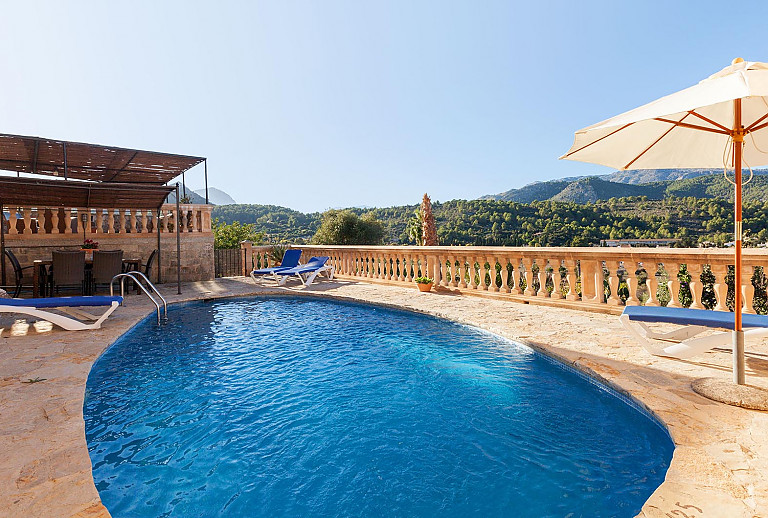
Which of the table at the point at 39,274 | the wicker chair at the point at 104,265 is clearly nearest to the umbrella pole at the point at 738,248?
the wicker chair at the point at 104,265

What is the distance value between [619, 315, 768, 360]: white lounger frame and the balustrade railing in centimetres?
1015

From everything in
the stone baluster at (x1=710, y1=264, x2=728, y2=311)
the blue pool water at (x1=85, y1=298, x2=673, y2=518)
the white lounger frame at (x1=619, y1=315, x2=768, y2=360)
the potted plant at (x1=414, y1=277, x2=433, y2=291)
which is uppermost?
the stone baluster at (x1=710, y1=264, x2=728, y2=311)

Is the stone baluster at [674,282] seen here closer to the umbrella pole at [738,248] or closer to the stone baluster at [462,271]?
the umbrella pole at [738,248]

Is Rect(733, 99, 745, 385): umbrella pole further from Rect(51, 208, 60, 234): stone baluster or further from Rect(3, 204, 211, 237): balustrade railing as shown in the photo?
Rect(51, 208, 60, 234): stone baluster

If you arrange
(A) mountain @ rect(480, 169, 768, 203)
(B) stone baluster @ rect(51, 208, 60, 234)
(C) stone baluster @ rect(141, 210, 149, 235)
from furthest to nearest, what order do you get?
1. (A) mountain @ rect(480, 169, 768, 203)
2. (C) stone baluster @ rect(141, 210, 149, 235)
3. (B) stone baluster @ rect(51, 208, 60, 234)

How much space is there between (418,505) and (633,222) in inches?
1525

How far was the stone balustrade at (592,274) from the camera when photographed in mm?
5289

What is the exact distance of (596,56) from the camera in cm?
1822

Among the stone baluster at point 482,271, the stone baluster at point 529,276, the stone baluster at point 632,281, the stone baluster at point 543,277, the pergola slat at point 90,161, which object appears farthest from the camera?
the pergola slat at point 90,161

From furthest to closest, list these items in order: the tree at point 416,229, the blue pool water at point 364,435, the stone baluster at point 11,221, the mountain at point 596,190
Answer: the mountain at point 596,190, the tree at point 416,229, the stone baluster at point 11,221, the blue pool water at point 364,435

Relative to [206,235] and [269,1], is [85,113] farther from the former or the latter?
[269,1]

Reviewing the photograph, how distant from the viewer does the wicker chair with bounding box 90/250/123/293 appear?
346 inches

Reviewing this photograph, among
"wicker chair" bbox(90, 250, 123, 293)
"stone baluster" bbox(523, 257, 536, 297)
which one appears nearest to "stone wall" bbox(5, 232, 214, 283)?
"wicker chair" bbox(90, 250, 123, 293)

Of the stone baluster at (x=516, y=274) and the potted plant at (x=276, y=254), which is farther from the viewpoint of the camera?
the potted plant at (x=276, y=254)
